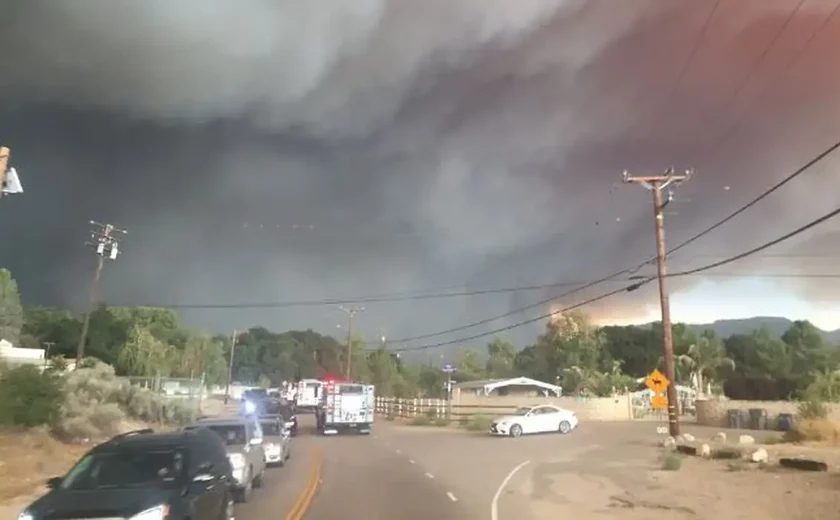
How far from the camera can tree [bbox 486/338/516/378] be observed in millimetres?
118500

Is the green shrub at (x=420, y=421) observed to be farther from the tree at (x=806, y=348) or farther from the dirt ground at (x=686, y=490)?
the tree at (x=806, y=348)

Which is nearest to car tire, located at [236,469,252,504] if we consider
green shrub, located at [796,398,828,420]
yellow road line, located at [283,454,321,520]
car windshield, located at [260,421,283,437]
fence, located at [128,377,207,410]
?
yellow road line, located at [283,454,321,520]

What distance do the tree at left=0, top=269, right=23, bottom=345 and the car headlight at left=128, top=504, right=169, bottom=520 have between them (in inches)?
3775

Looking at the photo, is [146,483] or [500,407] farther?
[500,407]

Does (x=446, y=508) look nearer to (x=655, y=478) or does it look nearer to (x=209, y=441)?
(x=209, y=441)

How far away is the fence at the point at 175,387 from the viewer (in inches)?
1911

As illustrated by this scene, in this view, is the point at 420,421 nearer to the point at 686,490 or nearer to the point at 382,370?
the point at 686,490

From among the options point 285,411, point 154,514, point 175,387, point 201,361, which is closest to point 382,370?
point 201,361

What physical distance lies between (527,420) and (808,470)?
23.1 metres

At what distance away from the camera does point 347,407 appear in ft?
144

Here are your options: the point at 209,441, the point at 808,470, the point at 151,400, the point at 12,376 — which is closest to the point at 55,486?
the point at 209,441

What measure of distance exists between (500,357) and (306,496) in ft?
352

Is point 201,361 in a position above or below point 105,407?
above

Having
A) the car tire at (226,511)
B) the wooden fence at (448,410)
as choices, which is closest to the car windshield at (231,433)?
the car tire at (226,511)
